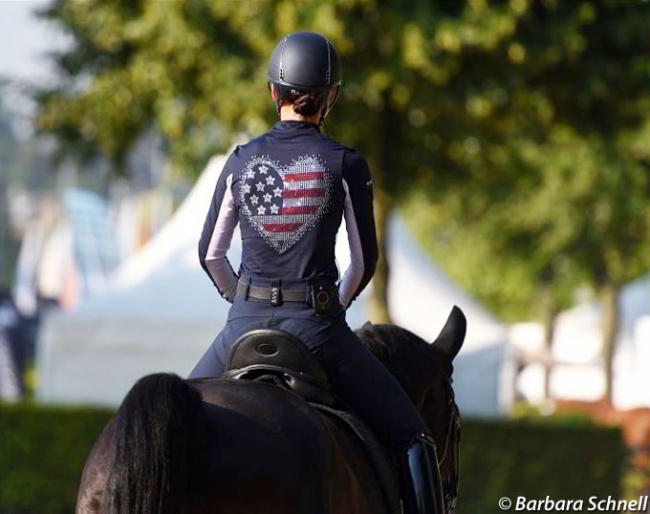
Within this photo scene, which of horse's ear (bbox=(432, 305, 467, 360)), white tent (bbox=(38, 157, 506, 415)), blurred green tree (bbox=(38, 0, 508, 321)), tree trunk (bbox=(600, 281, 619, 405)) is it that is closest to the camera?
horse's ear (bbox=(432, 305, 467, 360))

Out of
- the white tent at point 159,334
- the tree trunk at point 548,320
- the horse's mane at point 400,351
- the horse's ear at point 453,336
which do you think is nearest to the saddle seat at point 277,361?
the horse's mane at point 400,351

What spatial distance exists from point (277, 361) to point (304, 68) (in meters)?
1.04

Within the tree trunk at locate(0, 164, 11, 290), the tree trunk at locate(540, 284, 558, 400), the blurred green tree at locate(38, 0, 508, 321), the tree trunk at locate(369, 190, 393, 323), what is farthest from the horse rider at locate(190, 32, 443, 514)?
the tree trunk at locate(540, 284, 558, 400)

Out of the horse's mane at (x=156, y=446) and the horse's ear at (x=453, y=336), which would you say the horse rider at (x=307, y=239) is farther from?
the horse's ear at (x=453, y=336)

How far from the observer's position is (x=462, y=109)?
1614 cm

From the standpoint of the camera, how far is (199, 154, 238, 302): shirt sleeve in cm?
530

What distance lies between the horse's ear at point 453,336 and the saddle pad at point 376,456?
1.33m

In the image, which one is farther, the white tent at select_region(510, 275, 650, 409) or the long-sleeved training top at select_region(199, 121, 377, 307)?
the white tent at select_region(510, 275, 650, 409)

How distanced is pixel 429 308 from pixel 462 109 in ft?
12.9

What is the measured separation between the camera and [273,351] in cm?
510

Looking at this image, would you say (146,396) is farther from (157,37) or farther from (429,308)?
(429,308)

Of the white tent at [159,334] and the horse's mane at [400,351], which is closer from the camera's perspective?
the horse's mane at [400,351]

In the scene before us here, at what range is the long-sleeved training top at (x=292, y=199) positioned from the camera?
516 centimetres

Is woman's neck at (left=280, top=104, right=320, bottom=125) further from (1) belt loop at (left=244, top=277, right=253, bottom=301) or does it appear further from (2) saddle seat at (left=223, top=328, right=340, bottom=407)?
(2) saddle seat at (left=223, top=328, right=340, bottom=407)
